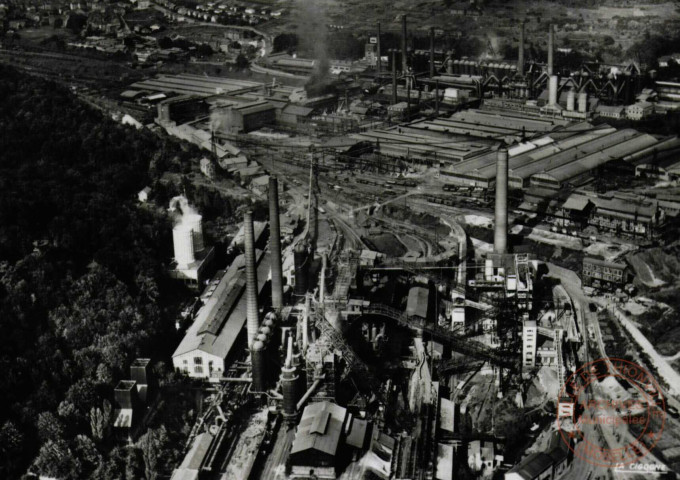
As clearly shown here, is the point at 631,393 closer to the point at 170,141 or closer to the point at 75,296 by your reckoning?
the point at 75,296

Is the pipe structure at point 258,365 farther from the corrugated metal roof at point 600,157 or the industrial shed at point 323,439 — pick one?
the corrugated metal roof at point 600,157

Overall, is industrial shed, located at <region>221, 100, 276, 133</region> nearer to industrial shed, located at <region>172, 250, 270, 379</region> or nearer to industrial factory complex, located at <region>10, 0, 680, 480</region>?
industrial factory complex, located at <region>10, 0, 680, 480</region>

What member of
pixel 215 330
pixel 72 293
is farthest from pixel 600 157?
pixel 72 293

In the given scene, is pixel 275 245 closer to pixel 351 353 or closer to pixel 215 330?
pixel 215 330

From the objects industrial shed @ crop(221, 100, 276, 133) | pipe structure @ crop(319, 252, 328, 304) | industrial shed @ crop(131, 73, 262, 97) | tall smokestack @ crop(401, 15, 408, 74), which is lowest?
pipe structure @ crop(319, 252, 328, 304)

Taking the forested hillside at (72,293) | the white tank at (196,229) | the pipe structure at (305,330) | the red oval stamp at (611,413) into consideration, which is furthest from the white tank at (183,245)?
the red oval stamp at (611,413)

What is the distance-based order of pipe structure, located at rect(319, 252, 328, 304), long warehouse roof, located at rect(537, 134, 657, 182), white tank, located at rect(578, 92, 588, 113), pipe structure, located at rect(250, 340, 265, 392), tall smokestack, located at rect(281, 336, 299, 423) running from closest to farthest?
tall smokestack, located at rect(281, 336, 299, 423) → pipe structure, located at rect(250, 340, 265, 392) → pipe structure, located at rect(319, 252, 328, 304) → long warehouse roof, located at rect(537, 134, 657, 182) → white tank, located at rect(578, 92, 588, 113)

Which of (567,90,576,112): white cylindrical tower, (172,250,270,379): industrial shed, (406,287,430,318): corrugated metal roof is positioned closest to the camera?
(172,250,270,379): industrial shed

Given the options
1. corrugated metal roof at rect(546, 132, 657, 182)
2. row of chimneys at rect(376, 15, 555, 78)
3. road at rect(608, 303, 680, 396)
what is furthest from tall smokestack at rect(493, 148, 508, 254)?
row of chimneys at rect(376, 15, 555, 78)
